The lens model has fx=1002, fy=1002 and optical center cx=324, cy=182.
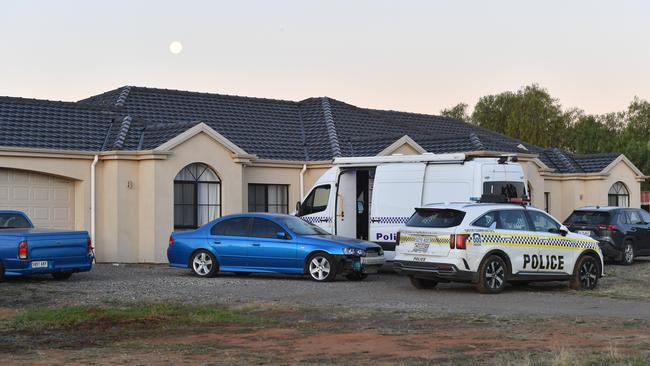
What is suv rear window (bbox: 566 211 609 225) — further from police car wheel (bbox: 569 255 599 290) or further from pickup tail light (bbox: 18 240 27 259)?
pickup tail light (bbox: 18 240 27 259)

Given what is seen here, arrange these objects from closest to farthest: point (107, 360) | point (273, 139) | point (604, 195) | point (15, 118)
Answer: point (107, 360) < point (15, 118) < point (273, 139) < point (604, 195)

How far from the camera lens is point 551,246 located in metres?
18.9

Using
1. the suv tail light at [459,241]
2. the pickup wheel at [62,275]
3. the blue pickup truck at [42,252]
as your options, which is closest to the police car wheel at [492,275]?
the suv tail light at [459,241]

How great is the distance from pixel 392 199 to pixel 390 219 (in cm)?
46

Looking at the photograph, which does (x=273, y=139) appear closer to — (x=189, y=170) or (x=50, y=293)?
(x=189, y=170)

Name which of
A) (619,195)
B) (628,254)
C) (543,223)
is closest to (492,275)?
(543,223)

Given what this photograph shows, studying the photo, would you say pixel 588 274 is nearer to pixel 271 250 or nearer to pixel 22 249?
pixel 271 250

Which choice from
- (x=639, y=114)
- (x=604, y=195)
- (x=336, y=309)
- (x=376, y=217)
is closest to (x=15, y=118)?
(x=376, y=217)

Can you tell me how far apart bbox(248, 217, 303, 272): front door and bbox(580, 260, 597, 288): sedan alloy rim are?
559 cm

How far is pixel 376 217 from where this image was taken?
899 inches

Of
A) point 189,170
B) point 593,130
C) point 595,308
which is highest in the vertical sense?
point 593,130

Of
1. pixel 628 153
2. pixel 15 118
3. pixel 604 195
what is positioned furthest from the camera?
pixel 628 153

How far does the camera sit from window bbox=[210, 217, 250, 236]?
21234 mm

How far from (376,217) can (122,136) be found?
27.2ft
